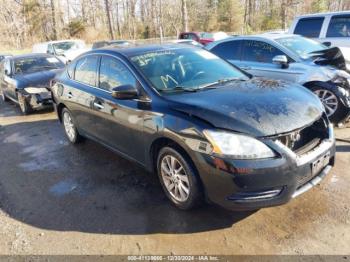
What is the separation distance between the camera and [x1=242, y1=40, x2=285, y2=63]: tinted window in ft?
20.3

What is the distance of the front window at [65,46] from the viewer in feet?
53.8

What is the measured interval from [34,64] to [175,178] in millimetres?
7909

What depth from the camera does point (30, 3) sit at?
37500 millimetres

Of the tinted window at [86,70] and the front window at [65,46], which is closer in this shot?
the tinted window at [86,70]

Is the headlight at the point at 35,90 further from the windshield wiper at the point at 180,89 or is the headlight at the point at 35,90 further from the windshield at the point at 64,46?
the windshield at the point at 64,46

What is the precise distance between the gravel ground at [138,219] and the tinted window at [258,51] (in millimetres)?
2284

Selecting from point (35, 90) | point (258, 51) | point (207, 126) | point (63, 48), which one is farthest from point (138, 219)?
point (63, 48)

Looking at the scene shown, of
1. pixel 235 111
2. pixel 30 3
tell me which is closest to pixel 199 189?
pixel 235 111

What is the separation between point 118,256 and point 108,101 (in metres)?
1.95

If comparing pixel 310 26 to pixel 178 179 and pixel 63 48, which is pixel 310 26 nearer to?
pixel 178 179

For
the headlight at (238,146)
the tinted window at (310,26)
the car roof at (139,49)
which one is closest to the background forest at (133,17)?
the tinted window at (310,26)

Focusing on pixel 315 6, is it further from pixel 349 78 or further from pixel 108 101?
pixel 108 101

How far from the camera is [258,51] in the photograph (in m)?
6.43

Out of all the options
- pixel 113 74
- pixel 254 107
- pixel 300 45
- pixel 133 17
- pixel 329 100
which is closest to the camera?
pixel 254 107
